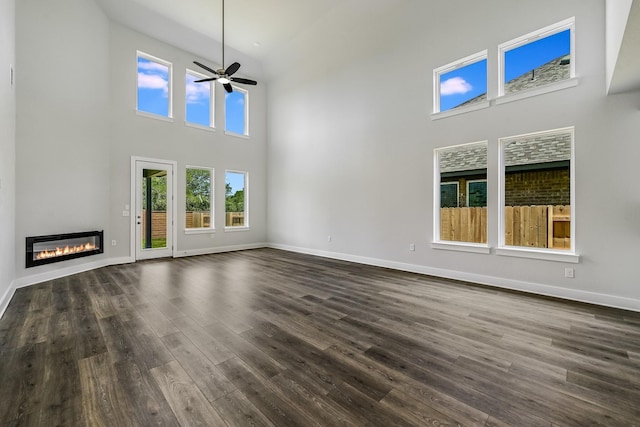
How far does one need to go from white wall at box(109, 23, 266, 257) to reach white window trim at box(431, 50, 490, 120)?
5.31m

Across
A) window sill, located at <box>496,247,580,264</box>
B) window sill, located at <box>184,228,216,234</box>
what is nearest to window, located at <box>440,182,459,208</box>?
window sill, located at <box>496,247,580,264</box>

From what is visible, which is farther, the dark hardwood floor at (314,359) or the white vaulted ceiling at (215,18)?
the white vaulted ceiling at (215,18)

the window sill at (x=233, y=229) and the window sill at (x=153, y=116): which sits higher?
the window sill at (x=153, y=116)

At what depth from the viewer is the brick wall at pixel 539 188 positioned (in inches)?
150

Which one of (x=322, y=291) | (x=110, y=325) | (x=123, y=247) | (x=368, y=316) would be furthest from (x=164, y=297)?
(x=123, y=247)

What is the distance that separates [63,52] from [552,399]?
789 centimetres

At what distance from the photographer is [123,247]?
234 inches

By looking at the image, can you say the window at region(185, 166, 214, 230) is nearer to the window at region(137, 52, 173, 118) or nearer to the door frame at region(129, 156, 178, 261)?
the door frame at region(129, 156, 178, 261)

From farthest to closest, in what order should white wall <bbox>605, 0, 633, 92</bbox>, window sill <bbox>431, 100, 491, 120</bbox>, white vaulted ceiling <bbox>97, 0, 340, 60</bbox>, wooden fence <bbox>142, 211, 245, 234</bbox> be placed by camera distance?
1. wooden fence <bbox>142, 211, 245, 234</bbox>
2. white vaulted ceiling <bbox>97, 0, 340, 60</bbox>
3. window sill <bbox>431, 100, 491, 120</bbox>
4. white wall <bbox>605, 0, 633, 92</bbox>

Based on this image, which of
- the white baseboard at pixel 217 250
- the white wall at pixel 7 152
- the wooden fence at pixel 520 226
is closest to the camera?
the white wall at pixel 7 152

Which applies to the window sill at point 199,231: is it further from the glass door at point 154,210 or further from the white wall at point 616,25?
the white wall at point 616,25

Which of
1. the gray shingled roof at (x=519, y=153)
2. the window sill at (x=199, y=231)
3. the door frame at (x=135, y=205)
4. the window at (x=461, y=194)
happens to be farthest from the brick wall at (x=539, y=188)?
the door frame at (x=135, y=205)

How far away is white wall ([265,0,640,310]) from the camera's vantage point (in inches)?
132

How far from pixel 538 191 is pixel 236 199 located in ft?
22.8
